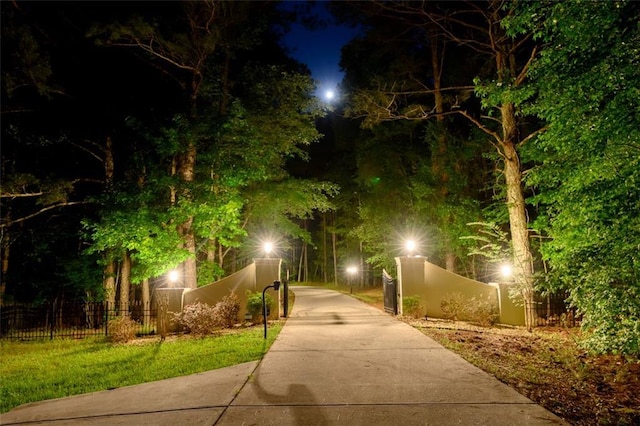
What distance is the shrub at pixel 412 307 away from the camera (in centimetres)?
1160

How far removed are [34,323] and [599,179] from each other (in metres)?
15.7

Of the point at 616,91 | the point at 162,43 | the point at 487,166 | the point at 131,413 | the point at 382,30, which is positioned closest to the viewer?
the point at 131,413

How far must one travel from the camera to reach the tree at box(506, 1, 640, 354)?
6.11 metres

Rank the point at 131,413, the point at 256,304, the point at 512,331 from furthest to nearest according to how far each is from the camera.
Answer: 1. the point at 256,304
2. the point at 512,331
3. the point at 131,413

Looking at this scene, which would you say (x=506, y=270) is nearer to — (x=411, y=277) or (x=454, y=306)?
(x=454, y=306)

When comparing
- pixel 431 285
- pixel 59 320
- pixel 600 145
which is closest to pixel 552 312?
pixel 431 285

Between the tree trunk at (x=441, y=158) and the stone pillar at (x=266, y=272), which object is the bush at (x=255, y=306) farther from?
the tree trunk at (x=441, y=158)

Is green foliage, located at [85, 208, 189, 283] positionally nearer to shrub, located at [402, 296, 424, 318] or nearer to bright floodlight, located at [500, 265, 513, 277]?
shrub, located at [402, 296, 424, 318]

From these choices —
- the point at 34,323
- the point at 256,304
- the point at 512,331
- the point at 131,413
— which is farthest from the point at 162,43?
the point at 512,331

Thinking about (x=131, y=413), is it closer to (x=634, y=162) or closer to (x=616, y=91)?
(x=634, y=162)

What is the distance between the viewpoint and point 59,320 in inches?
523

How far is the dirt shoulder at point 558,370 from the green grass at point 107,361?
382cm

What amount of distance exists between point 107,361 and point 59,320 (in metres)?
6.83

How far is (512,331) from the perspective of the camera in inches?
403
